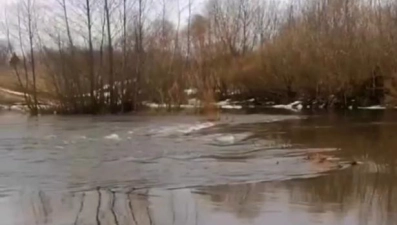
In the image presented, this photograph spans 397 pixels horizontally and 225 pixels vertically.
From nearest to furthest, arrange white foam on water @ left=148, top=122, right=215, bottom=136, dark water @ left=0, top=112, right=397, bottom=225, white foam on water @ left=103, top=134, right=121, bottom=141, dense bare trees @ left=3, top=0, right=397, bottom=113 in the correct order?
dark water @ left=0, top=112, right=397, bottom=225 < white foam on water @ left=103, top=134, right=121, bottom=141 < white foam on water @ left=148, top=122, right=215, bottom=136 < dense bare trees @ left=3, top=0, right=397, bottom=113

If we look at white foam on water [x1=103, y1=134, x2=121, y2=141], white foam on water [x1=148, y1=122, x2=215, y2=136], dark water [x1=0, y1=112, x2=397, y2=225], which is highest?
white foam on water [x1=148, y1=122, x2=215, y2=136]

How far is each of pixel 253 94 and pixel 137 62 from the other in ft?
45.7

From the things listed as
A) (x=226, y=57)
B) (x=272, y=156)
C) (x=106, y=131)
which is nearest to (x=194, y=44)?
(x=226, y=57)

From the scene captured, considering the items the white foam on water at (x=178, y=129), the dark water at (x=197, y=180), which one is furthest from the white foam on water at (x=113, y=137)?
the white foam on water at (x=178, y=129)

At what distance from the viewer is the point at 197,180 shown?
11797 millimetres

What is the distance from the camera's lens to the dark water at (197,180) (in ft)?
28.5

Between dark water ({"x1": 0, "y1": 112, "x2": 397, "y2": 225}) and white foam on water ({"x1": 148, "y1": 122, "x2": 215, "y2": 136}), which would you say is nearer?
dark water ({"x1": 0, "y1": 112, "x2": 397, "y2": 225})

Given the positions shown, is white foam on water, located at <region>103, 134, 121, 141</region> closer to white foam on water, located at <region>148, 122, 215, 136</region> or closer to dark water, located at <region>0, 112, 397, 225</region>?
dark water, located at <region>0, 112, 397, 225</region>

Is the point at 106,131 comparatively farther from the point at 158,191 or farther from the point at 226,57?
the point at 226,57

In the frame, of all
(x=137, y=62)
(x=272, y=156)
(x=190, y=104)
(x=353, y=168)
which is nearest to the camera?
(x=353, y=168)

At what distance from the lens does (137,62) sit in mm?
41094

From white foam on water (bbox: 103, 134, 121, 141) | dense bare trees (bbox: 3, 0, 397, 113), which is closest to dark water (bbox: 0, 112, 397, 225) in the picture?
white foam on water (bbox: 103, 134, 121, 141)

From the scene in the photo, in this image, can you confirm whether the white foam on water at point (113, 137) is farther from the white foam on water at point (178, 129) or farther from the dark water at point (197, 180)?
the white foam on water at point (178, 129)

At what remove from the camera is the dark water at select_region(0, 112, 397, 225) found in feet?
28.5
